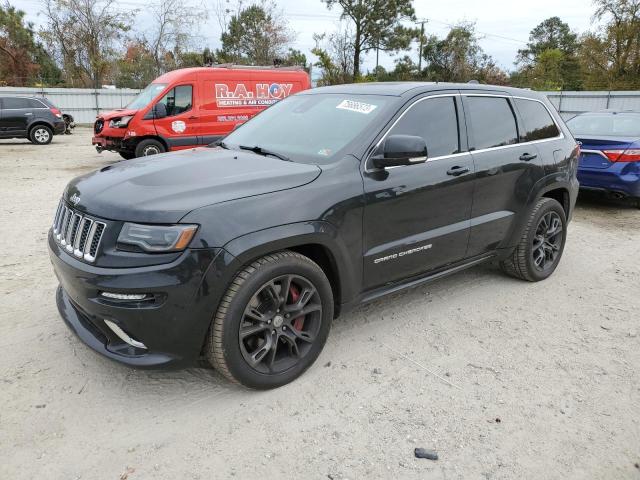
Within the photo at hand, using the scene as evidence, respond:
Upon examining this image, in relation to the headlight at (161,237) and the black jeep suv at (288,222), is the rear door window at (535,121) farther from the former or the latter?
the headlight at (161,237)

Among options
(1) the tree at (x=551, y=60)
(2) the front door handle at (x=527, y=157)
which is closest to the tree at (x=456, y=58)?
(1) the tree at (x=551, y=60)

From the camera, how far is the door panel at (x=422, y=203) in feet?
10.7

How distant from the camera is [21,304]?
13.2 ft

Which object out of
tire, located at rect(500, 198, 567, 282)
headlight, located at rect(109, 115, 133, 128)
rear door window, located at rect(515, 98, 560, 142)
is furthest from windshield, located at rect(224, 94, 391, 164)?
headlight, located at rect(109, 115, 133, 128)

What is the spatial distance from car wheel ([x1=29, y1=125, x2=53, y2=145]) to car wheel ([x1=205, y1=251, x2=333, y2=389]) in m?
17.2

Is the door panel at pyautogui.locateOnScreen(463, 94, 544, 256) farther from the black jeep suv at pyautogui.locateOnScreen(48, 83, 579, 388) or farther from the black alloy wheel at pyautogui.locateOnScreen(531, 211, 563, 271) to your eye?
the black alloy wheel at pyautogui.locateOnScreen(531, 211, 563, 271)

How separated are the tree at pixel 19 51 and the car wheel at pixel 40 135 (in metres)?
23.7

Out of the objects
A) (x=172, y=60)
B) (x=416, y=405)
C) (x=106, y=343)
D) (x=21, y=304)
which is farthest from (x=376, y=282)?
(x=172, y=60)

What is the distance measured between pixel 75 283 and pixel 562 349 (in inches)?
124

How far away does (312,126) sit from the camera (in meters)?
3.62

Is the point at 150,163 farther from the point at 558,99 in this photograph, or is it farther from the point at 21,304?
the point at 558,99

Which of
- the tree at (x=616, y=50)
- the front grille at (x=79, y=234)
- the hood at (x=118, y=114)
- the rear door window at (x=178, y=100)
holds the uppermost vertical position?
the tree at (x=616, y=50)

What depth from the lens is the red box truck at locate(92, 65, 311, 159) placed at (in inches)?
429

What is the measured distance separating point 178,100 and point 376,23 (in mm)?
30204
